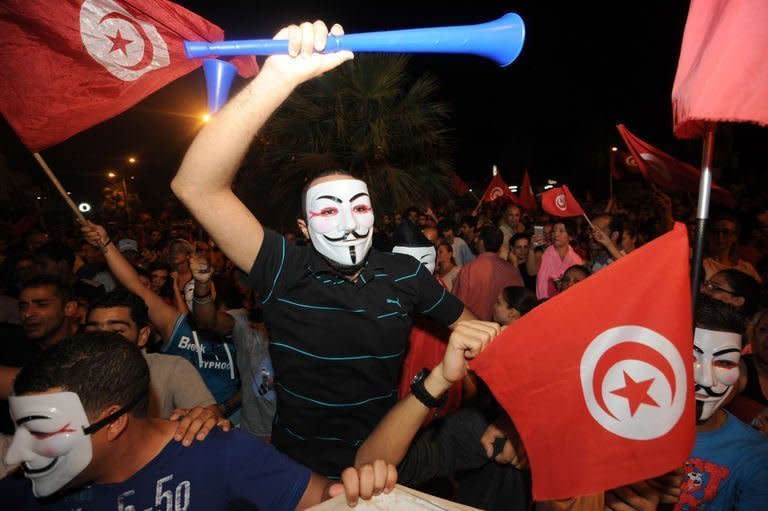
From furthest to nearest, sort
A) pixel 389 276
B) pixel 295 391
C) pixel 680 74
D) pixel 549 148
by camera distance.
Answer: pixel 549 148 → pixel 389 276 → pixel 295 391 → pixel 680 74

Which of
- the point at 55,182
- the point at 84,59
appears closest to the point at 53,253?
the point at 55,182

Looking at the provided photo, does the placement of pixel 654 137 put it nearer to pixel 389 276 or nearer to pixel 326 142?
pixel 326 142

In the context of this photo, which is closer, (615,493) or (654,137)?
(615,493)

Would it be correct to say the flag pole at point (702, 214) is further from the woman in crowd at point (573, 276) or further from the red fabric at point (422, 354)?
the woman in crowd at point (573, 276)

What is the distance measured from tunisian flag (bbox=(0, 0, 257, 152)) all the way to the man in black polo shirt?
1.11 meters

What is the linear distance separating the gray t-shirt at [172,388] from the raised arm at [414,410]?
4.91 feet

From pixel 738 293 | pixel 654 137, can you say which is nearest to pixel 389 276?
pixel 738 293

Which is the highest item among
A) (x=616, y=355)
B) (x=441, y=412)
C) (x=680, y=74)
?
(x=680, y=74)

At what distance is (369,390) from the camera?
6.45ft

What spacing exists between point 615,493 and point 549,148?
32.7 metres

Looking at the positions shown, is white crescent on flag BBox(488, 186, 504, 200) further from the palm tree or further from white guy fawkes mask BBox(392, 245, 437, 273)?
white guy fawkes mask BBox(392, 245, 437, 273)

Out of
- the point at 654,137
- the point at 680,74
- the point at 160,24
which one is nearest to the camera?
the point at 680,74

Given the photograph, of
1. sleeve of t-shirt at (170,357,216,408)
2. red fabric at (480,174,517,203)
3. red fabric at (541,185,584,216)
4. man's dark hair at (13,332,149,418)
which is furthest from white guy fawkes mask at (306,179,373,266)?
red fabric at (480,174,517,203)

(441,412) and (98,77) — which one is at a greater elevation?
(98,77)
